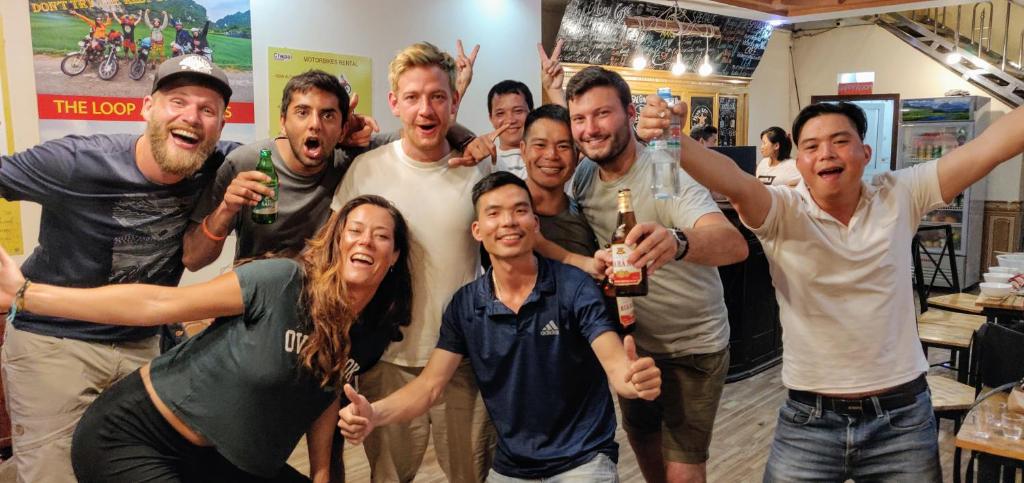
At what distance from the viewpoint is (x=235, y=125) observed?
4461 mm

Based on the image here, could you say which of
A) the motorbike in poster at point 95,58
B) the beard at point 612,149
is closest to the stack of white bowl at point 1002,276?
the beard at point 612,149

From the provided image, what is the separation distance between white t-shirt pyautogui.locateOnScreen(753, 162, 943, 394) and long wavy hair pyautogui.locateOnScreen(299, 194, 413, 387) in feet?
3.76

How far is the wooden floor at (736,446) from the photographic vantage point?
3865 mm

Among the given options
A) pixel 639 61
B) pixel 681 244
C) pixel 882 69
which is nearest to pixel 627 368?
pixel 681 244

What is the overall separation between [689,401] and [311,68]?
3425 millimetres

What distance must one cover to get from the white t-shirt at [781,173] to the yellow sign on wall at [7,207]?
576 centimetres

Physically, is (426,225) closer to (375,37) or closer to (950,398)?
(950,398)

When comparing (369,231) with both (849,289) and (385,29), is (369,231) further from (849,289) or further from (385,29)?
(385,29)

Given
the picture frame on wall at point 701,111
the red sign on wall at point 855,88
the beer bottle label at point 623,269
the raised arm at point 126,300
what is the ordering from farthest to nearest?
the red sign on wall at point 855,88, the picture frame on wall at point 701,111, the beer bottle label at point 623,269, the raised arm at point 126,300

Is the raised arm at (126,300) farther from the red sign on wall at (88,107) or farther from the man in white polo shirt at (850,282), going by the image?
the red sign on wall at (88,107)

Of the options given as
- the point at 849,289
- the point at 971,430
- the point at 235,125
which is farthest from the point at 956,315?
the point at 235,125

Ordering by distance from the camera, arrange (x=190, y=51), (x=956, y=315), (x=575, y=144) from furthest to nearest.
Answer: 1. (x=956, y=315)
2. (x=190, y=51)
3. (x=575, y=144)

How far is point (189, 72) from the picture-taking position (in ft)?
7.73

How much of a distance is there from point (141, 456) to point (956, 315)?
4963 mm
